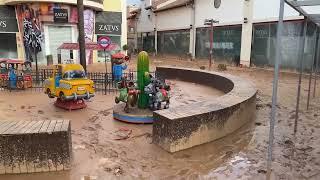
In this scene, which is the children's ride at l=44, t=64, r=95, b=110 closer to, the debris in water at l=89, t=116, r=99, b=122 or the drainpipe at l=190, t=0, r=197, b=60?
the debris in water at l=89, t=116, r=99, b=122

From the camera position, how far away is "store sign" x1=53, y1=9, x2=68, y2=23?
2312 cm

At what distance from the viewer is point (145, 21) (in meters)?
44.8

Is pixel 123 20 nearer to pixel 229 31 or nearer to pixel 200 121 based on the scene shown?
pixel 229 31

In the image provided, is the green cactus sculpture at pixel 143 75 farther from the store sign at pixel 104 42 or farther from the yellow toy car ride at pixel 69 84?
the store sign at pixel 104 42

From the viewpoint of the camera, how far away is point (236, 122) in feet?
26.4

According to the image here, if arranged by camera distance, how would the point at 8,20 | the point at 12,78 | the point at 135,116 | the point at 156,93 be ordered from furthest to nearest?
1. the point at 8,20
2. the point at 12,78
3. the point at 156,93
4. the point at 135,116

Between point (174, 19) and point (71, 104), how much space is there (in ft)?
89.7

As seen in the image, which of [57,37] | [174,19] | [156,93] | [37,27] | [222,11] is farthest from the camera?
[174,19]

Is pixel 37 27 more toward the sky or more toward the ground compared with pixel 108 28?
more toward the ground

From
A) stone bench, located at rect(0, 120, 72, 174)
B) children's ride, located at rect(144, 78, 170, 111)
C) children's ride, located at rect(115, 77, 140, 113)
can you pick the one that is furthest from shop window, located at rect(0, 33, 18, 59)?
stone bench, located at rect(0, 120, 72, 174)

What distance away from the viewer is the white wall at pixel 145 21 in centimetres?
4276

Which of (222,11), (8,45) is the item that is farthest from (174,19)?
(8,45)

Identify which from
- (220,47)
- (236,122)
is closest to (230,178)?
(236,122)

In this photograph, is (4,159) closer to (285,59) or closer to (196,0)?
(285,59)
